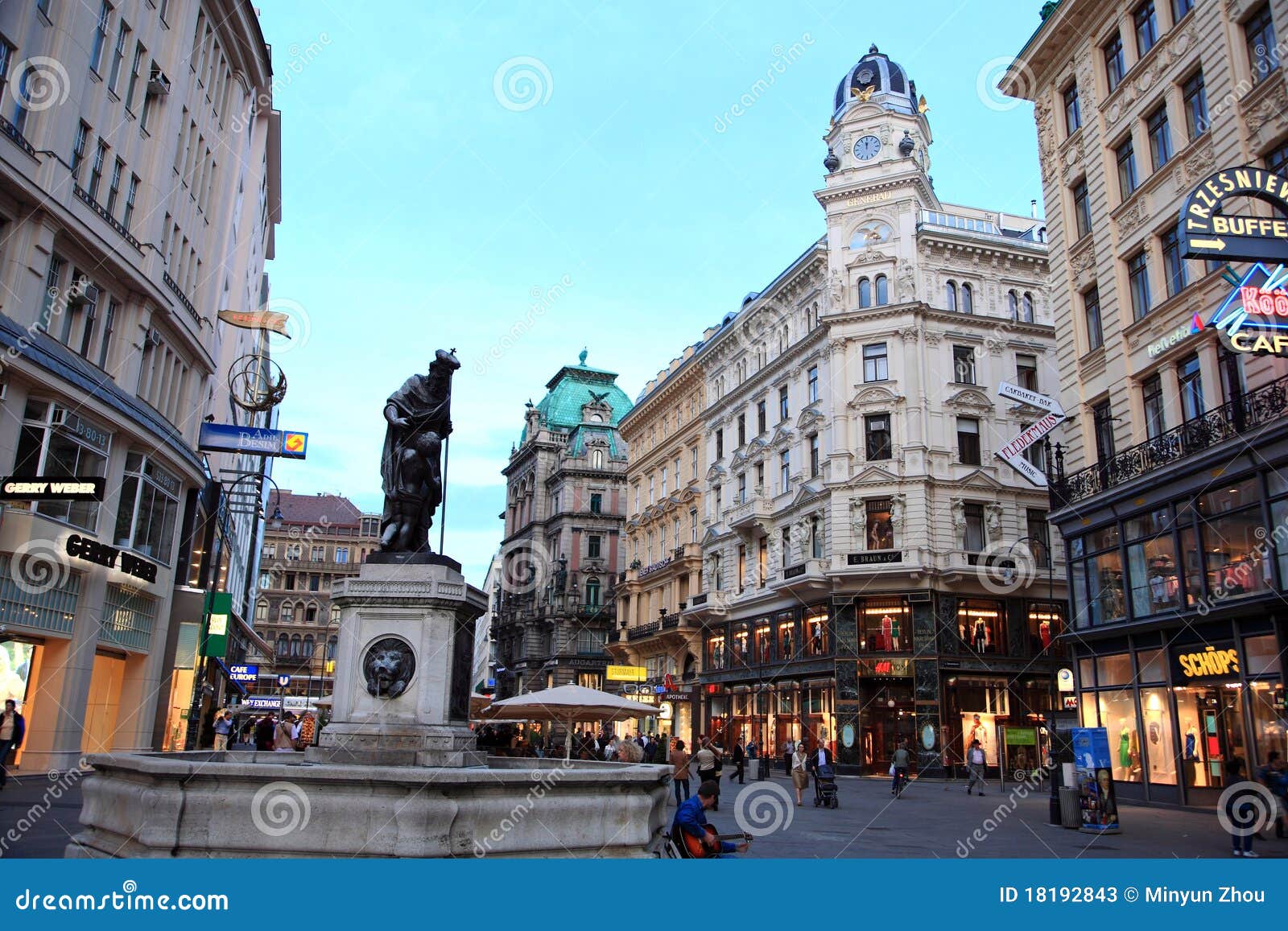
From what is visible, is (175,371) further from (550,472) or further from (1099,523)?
(550,472)

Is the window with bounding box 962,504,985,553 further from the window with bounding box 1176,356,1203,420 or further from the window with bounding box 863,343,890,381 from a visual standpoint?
the window with bounding box 1176,356,1203,420

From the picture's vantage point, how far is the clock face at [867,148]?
43.8 metres

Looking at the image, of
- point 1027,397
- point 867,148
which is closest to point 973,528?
point 1027,397

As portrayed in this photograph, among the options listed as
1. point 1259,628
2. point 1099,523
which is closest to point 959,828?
point 1259,628

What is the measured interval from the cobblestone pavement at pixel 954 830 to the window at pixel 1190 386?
9343 mm

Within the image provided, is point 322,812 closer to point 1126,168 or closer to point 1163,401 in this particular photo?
point 1163,401

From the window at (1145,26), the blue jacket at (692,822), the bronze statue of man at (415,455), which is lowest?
the blue jacket at (692,822)

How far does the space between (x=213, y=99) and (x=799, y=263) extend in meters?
25.8

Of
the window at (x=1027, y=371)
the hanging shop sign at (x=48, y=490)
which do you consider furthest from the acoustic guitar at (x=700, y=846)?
the window at (x=1027, y=371)

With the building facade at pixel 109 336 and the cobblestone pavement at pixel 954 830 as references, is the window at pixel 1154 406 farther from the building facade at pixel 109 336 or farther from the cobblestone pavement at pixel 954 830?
the building facade at pixel 109 336

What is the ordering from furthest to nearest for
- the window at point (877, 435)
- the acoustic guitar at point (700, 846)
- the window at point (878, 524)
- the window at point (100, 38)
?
the window at point (877, 435)
the window at point (878, 524)
the window at point (100, 38)
the acoustic guitar at point (700, 846)

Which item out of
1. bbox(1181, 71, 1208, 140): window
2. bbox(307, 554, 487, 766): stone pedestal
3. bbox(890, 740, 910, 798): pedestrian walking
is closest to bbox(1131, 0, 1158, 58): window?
bbox(1181, 71, 1208, 140): window

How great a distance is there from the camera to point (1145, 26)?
25766mm

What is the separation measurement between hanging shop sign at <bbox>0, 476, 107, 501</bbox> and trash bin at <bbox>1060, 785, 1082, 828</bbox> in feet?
62.4
